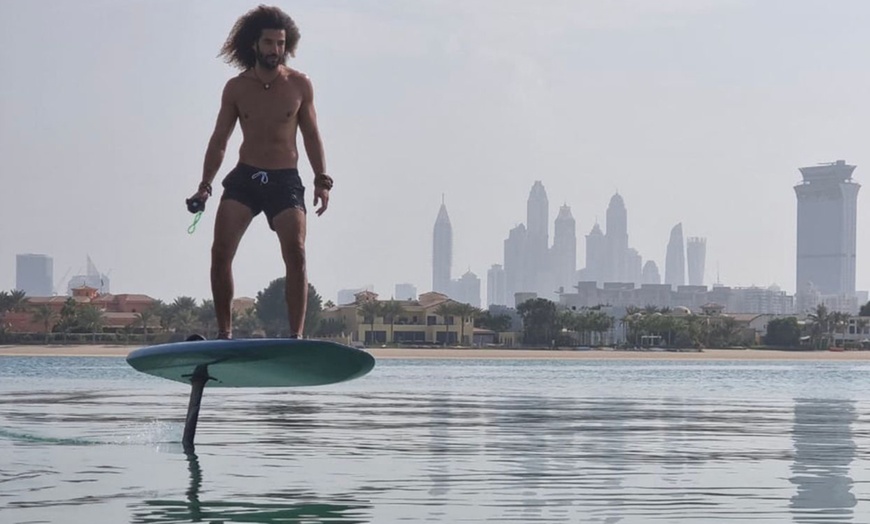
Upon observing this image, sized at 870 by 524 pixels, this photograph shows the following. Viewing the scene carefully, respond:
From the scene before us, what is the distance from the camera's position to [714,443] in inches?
853

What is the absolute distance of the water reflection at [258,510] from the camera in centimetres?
1227

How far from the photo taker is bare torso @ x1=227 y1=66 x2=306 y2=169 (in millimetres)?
14914

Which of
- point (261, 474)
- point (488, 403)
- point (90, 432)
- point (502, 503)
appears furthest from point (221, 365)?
point (488, 403)

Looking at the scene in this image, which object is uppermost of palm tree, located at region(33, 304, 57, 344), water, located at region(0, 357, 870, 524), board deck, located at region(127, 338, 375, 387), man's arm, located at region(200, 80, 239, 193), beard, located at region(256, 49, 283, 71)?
palm tree, located at region(33, 304, 57, 344)

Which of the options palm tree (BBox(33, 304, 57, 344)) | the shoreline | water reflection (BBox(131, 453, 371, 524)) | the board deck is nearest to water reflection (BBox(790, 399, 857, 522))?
water reflection (BBox(131, 453, 371, 524))

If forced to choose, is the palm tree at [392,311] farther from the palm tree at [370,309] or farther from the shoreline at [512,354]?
the shoreline at [512,354]

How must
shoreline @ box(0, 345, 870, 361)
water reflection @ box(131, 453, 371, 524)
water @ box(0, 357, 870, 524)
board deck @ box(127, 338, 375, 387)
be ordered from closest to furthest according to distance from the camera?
water reflection @ box(131, 453, 371, 524)
water @ box(0, 357, 870, 524)
board deck @ box(127, 338, 375, 387)
shoreline @ box(0, 345, 870, 361)

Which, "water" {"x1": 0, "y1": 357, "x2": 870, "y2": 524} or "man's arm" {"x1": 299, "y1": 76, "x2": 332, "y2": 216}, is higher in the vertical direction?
"man's arm" {"x1": 299, "y1": 76, "x2": 332, "y2": 216}

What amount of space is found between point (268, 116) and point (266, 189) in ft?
2.23

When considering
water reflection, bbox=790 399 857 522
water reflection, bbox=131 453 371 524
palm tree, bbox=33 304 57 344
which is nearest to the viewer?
water reflection, bbox=131 453 371 524

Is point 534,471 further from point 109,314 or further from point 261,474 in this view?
point 109,314

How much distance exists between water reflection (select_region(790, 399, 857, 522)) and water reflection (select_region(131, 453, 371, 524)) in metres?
3.57

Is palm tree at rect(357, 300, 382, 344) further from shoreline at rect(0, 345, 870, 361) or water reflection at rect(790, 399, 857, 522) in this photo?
water reflection at rect(790, 399, 857, 522)

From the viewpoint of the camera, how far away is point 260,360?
583 inches
